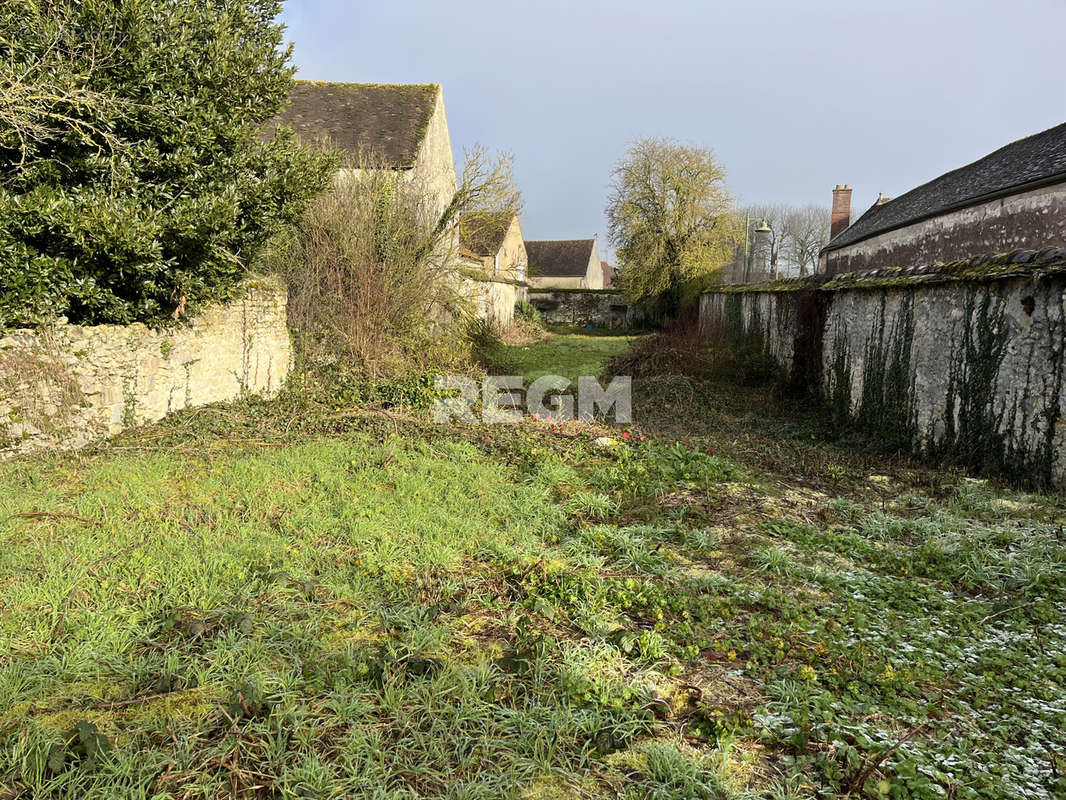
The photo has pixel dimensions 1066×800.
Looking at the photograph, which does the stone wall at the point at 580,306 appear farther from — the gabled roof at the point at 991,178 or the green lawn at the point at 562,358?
the gabled roof at the point at 991,178

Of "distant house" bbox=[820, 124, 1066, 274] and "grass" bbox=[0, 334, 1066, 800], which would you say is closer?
"grass" bbox=[0, 334, 1066, 800]

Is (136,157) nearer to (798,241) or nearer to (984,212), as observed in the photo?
(984,212)

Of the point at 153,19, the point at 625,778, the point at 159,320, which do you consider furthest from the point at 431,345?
the point at 625,778

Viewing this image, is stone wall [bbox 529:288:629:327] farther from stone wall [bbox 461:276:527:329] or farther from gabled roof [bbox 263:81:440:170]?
gabled roof [bbox 263:81:440:170]

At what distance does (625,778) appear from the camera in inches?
100

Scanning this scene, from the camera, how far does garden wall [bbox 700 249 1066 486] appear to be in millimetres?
6145

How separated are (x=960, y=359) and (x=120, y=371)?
35.0ft

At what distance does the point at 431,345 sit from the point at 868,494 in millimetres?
8756

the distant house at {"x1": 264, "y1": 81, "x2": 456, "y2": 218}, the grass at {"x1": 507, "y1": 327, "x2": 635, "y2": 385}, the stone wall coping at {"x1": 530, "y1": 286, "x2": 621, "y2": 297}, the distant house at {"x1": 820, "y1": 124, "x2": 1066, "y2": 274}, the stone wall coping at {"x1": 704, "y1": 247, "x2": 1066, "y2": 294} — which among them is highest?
the distant house at {"x1": 264, "y1": 81, "x2": 456, "y2": 218}

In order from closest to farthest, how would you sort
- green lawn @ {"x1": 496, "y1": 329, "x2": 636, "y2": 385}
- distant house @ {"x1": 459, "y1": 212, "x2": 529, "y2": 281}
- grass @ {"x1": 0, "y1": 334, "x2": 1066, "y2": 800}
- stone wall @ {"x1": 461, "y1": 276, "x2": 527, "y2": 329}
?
1. grass @ {"x1": 0, "y1": 334, "x2": 1066, "y2": 800}
2. distant house @ {"x1": 459, "y1": 212, "x2": 529, "y2": 281}
3. green lawn @ {"x1": 496, "y1": 329, "x2": 636, "y2": 385}
4. stone wall @ {"x1": 461, "y1": 276, "x2": 527, "y2": 329}

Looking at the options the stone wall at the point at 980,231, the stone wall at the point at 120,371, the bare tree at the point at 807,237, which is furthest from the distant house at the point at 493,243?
the bare tree at the point at 807,237

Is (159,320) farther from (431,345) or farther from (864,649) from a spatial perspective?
(864,649)

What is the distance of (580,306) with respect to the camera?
38906 millimetres

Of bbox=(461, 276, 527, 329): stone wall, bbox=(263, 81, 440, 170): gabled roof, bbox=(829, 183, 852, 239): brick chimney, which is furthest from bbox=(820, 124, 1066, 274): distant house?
bbox=(263, 81, 440, 170): gabled roof
